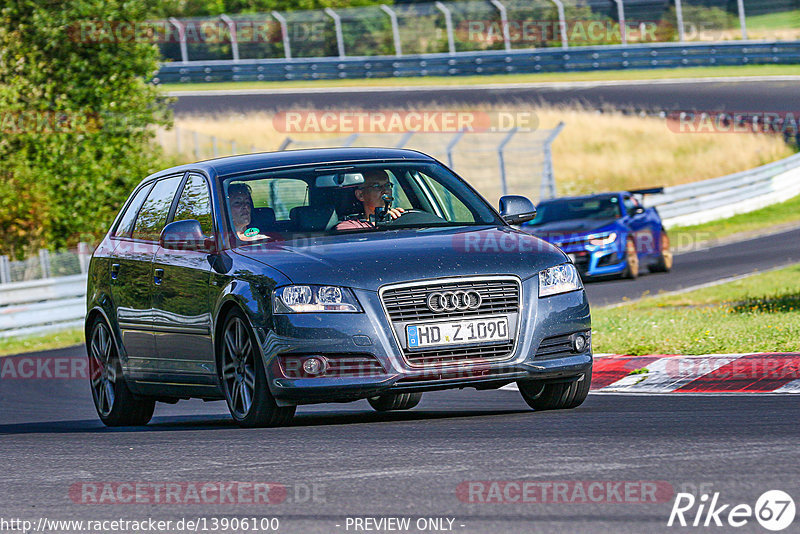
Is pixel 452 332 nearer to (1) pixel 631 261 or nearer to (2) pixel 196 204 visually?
(2) pixel 196 204

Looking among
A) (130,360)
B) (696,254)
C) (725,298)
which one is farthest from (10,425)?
(696,254)

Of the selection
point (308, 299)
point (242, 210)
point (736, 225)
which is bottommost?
point (736, 225)

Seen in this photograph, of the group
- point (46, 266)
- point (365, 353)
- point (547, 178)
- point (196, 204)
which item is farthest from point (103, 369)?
point (547, 178)

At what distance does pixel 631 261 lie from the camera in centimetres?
Answer: 2409

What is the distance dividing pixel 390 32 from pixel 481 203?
42.9 m

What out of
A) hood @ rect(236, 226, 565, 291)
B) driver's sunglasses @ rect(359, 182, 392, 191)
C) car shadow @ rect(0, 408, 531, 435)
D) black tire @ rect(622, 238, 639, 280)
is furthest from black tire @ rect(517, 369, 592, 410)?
black tire @ rect(622, 238, 639, 280)

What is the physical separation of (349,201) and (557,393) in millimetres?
1730

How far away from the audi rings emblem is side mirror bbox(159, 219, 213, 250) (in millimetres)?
1660

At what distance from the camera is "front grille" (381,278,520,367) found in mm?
8141

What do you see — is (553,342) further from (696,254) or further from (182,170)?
(696,254)

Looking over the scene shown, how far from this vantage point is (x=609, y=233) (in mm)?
23719

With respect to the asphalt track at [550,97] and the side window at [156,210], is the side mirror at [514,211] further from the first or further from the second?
the asphalt track at [550,97]

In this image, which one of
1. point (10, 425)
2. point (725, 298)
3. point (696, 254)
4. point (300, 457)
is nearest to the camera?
point (300, 457)

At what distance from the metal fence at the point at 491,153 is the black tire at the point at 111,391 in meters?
20.4
